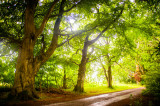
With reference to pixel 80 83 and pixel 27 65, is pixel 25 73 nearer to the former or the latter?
pixel 27 65

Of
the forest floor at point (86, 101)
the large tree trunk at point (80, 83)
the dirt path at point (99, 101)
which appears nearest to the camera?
the forest floor at point (86, 101)

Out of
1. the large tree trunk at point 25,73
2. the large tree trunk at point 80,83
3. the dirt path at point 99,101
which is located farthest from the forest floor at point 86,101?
the large tree trunk at point 80,83

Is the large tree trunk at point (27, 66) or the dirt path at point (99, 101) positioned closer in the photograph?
the dirt path at point (99, 101)

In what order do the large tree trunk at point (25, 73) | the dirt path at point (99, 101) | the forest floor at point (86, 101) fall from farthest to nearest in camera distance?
the large tree trunk at point (25, 73) → the dirt path at point (99, 101) → the forest floor at point (86, 101)

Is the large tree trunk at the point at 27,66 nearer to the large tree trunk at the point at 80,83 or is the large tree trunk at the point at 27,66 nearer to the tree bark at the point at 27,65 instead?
the tree bark at the point at 27,65

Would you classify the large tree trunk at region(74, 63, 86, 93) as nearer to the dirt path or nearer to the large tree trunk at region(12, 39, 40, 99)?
the dirt path

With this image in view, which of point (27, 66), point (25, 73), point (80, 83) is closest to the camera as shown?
point (25, 73)

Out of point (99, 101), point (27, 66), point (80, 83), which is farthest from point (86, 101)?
point (80, 83)

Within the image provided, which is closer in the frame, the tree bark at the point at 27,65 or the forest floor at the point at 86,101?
the forest floor at the point at 86,101

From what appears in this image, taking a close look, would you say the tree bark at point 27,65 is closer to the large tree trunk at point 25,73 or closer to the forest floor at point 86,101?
the large tree trunk at point 25,73

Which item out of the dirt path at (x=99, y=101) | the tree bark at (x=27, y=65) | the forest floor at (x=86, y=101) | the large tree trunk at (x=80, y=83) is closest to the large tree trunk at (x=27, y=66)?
the tree bark at (x=27, y=65)

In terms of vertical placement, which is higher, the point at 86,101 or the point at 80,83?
the point at 80,83

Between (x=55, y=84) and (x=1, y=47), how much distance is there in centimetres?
630

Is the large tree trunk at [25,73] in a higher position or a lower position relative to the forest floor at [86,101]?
higher
